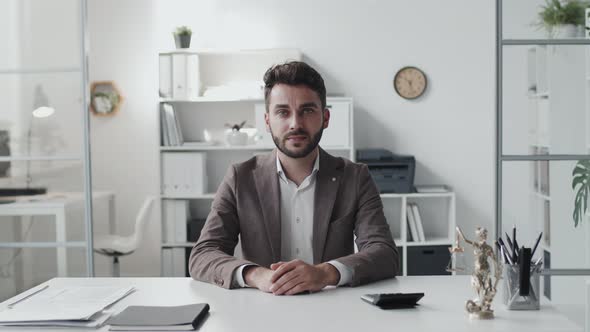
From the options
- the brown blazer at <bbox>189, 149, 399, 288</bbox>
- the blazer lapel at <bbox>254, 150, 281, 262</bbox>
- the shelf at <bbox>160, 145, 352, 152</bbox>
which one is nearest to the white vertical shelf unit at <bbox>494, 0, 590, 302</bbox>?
the brown blazer at <bbox>189, 149, 399, 288</bbox>

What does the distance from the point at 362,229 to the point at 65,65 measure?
2.05 metres

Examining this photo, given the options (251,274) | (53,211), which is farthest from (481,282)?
(53,211)

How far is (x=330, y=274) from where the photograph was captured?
1984mm

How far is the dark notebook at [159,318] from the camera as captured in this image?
1.59 m

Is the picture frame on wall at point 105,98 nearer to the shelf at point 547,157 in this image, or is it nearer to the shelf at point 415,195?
the shelf at point 415,195

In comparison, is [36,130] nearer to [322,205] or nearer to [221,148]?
[221,148]

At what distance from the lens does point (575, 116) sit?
293cm

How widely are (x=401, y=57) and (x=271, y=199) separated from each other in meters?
3.26

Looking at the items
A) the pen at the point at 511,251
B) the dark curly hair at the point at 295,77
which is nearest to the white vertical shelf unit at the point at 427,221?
Result: the dark curly hair at the point at 295,77

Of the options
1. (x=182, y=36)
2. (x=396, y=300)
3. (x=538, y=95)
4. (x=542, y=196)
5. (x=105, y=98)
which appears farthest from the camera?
(x=105, y=98)

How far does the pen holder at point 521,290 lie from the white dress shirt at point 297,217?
0.79 metres

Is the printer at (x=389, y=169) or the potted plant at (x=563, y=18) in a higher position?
the potted plant at (x=563, y=18)

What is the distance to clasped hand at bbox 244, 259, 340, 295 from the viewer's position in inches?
74.7

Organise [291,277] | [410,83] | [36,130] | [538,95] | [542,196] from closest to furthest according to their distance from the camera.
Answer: [291,277]
[538,95]
[542,196]
[36,130]
[410,83]
